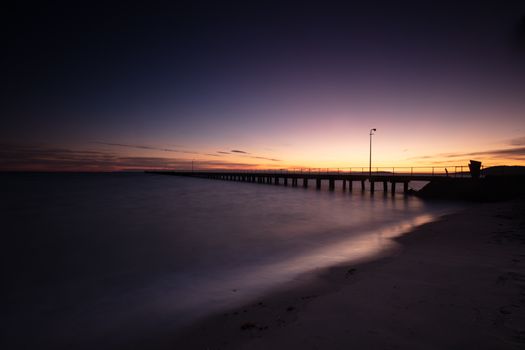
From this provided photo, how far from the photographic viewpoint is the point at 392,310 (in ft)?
13.3

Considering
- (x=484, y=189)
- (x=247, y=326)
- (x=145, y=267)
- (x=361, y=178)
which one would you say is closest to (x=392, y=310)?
(x=247, y=326)

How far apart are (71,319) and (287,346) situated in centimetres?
433

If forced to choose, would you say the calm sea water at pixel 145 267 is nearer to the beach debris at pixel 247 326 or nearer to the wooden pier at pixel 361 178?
the beach debris at pixel 247 326

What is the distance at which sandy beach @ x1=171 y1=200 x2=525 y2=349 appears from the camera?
10.9 ft

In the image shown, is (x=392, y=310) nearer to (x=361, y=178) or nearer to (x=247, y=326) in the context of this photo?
(x=247, y=326)

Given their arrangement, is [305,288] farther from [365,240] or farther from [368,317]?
[365,240]

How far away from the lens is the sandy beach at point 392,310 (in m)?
3.33

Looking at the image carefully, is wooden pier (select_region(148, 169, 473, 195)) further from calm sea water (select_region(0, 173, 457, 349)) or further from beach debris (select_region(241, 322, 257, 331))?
beach debris (select_region(241, 322, 257, 331))

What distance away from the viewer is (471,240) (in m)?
8.34

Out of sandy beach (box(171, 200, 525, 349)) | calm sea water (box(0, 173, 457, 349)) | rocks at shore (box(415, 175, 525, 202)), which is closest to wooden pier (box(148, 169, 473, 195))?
rocks at shore (box(415, 175, 525, 202))

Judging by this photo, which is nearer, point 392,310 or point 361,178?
point 392,310

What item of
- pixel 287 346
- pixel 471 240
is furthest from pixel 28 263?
pixel 471 240

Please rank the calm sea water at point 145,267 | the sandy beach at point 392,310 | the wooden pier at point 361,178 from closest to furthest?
the sandy beach at point 392,310
the calm sea water at point 145,267
the wooden pier at point 361,178

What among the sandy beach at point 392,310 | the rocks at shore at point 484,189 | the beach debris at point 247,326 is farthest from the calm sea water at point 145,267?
the rocks at shore at point 484,189
